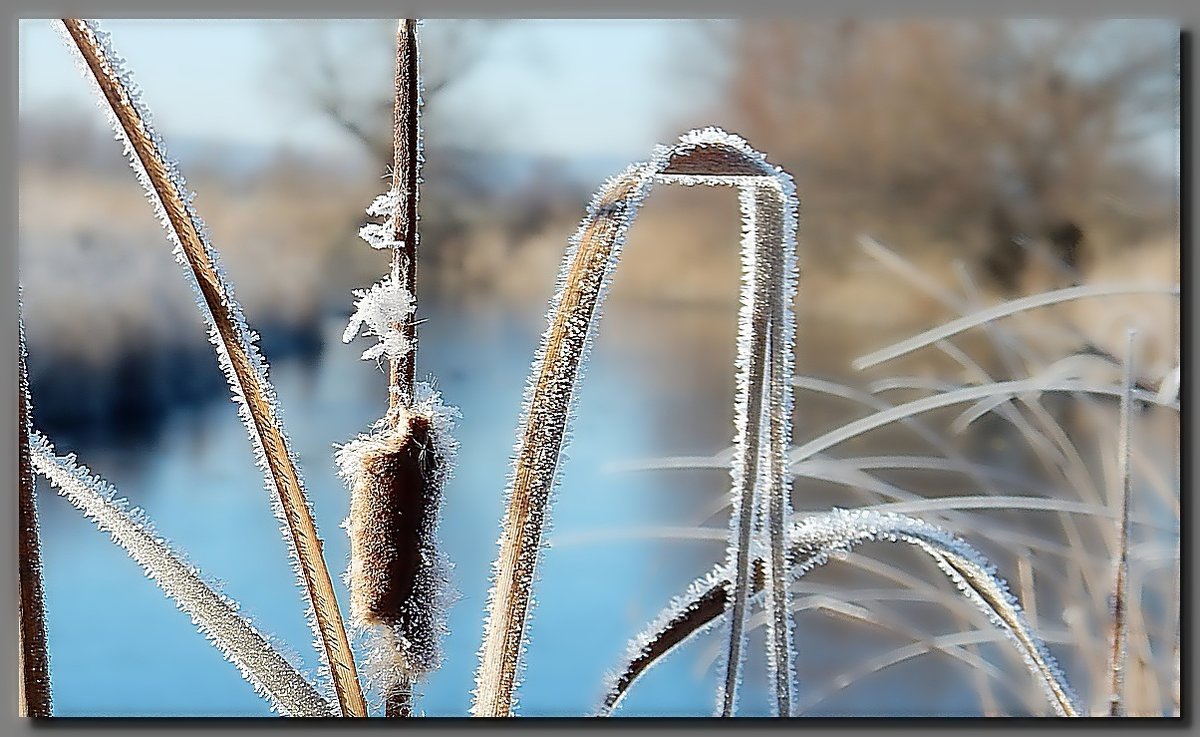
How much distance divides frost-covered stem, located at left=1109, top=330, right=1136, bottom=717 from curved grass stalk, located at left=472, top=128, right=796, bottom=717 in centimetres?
42

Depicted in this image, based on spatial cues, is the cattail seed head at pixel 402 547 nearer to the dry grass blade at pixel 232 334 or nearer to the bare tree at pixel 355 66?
the dry grass blade at pixel 232 334

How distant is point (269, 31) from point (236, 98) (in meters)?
0.09

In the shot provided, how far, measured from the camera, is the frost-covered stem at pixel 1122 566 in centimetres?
120

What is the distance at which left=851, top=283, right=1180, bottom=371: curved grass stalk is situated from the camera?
1.26m

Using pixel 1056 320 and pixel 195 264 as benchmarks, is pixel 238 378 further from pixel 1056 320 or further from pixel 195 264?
pixel 1056 320

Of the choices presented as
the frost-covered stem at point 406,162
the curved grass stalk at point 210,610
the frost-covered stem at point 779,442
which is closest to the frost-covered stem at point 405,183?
the frost-covered stem at point 406,162

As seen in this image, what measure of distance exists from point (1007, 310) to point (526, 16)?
25.0 inches

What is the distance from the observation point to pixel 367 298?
1.14 m

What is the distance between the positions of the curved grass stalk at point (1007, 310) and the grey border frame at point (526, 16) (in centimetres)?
8

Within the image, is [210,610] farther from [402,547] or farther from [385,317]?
[385,317]

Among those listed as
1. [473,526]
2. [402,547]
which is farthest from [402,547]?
[473,526]

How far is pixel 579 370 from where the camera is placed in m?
0.97

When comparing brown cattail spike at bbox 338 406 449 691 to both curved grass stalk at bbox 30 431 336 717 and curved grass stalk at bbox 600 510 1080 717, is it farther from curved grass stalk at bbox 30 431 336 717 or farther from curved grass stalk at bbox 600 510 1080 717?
curved grass stalk at bbox 600 510 1080 717

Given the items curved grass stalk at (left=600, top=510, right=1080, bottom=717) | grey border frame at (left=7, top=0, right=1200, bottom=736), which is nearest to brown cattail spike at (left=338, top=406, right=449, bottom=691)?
curved grass stalk at (left=600, top=510, right=1080, bottom=717)
